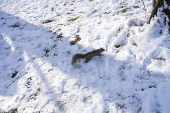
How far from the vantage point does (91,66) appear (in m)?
3.45

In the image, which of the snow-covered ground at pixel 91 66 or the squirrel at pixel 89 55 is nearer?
the snow-covered ground at pixel 91 66

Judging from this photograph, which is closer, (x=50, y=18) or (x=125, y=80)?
(x=125, y=80)

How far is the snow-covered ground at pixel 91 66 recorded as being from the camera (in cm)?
253

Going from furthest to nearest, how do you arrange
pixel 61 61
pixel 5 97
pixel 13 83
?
pixel 61 61 < pixel 13 83 < pixel 5 97

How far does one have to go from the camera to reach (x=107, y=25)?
473 cm

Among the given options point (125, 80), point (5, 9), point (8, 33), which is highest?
point (5, 9)

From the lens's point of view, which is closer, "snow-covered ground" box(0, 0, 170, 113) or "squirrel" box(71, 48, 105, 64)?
"snow-covered ground" box(0, 0, 170, 113)

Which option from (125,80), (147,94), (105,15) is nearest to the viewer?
(147,94)

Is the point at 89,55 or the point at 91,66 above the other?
the point at 89,55

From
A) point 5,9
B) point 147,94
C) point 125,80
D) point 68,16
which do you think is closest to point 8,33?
point 68,16

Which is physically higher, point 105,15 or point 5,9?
point 5,9

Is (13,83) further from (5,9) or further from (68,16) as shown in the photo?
(5,9)

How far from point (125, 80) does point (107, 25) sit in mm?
2703

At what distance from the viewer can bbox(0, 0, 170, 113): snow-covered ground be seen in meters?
2.53
